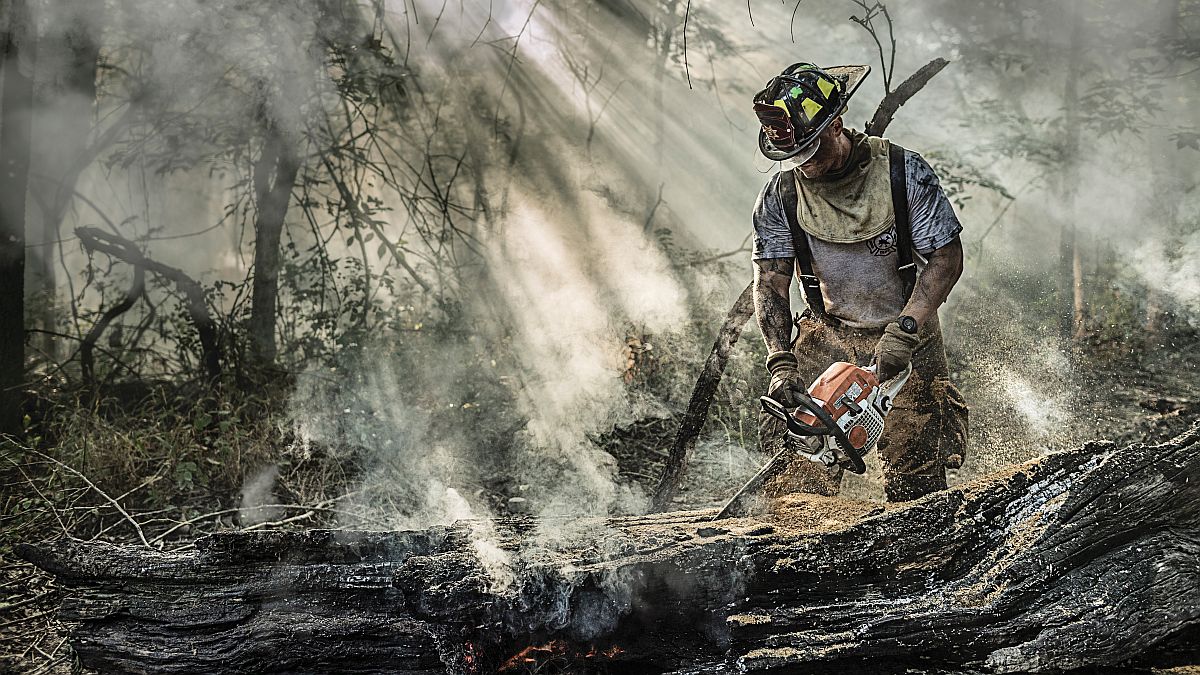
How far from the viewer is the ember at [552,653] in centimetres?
267

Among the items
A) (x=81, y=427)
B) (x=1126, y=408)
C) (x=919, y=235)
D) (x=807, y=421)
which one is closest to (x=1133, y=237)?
(x=1126, y=408)

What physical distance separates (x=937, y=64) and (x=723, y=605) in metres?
2.54

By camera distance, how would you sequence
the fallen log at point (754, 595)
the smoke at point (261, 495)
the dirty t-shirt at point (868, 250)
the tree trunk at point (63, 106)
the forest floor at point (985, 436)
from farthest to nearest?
the tree trunk at point (63, 106)
the smoke at point (261, 495)
the forest floor at point (985, 436)
the dirty t-shirt at point (868, 250)
the fallen log at point (754, 595)

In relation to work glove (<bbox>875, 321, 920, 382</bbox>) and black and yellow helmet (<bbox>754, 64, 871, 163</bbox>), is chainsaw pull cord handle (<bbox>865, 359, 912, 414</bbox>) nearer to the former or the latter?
work glove (<bbox>875, 321, 920, 382</bbox>)

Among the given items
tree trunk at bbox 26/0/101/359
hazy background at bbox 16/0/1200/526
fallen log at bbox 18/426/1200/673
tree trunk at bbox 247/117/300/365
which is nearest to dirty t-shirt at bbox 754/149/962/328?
fallen log at bbox 18/426/1200/673

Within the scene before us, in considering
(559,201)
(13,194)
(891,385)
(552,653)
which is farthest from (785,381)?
(13,194)

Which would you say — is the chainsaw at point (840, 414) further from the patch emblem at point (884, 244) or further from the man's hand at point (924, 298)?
the patch emblem at point (884, 244)

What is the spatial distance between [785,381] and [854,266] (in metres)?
0.57

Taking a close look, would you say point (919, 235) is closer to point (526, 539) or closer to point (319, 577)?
point (526, 539)

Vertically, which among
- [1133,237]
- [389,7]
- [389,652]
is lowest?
[389,652]

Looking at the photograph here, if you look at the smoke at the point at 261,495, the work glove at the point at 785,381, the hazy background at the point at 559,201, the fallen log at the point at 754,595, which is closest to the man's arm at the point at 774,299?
the work glove at the point at 785,381

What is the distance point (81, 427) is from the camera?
5.46 metres

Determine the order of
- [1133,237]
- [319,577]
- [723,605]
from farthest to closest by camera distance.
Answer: [1133,237], [319,577], [723,605]

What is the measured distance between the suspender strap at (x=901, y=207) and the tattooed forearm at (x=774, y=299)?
45cm
